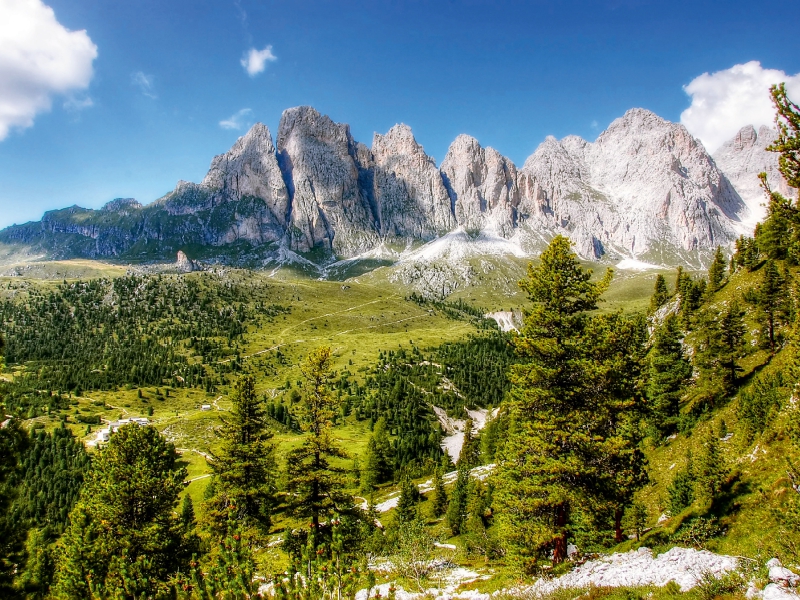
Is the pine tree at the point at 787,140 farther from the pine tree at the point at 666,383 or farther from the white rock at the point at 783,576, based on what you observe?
the pine tree at the point at 666,383

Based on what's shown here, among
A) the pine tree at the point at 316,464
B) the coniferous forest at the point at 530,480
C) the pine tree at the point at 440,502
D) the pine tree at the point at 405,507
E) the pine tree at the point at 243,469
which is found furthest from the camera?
the pine tree at the point at 440,502

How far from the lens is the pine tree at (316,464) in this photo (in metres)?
27.9

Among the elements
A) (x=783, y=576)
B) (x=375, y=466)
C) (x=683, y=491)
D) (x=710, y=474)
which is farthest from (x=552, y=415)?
(x=375, y=466)

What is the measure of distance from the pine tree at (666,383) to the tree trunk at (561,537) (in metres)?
38.1

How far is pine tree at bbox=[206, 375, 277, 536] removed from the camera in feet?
100

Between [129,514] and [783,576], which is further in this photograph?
[129,514]

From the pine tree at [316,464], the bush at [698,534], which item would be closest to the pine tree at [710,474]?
the bush at [698,534]

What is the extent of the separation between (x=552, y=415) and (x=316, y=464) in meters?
17.1

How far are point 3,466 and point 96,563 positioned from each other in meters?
9.08

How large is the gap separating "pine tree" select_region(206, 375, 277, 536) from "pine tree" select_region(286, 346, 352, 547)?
326 centimetres

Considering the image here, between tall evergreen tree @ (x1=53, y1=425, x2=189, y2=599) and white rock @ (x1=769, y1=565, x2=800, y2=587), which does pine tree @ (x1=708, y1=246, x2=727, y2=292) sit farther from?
tall evergreen tree @ (x1=53, y1=425, x2=189, y2=599)

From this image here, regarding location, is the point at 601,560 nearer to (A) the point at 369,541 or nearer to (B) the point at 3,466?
(B) the point at 3,466

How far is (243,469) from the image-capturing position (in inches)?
1218

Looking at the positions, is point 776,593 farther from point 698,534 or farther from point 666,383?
point 666,383
